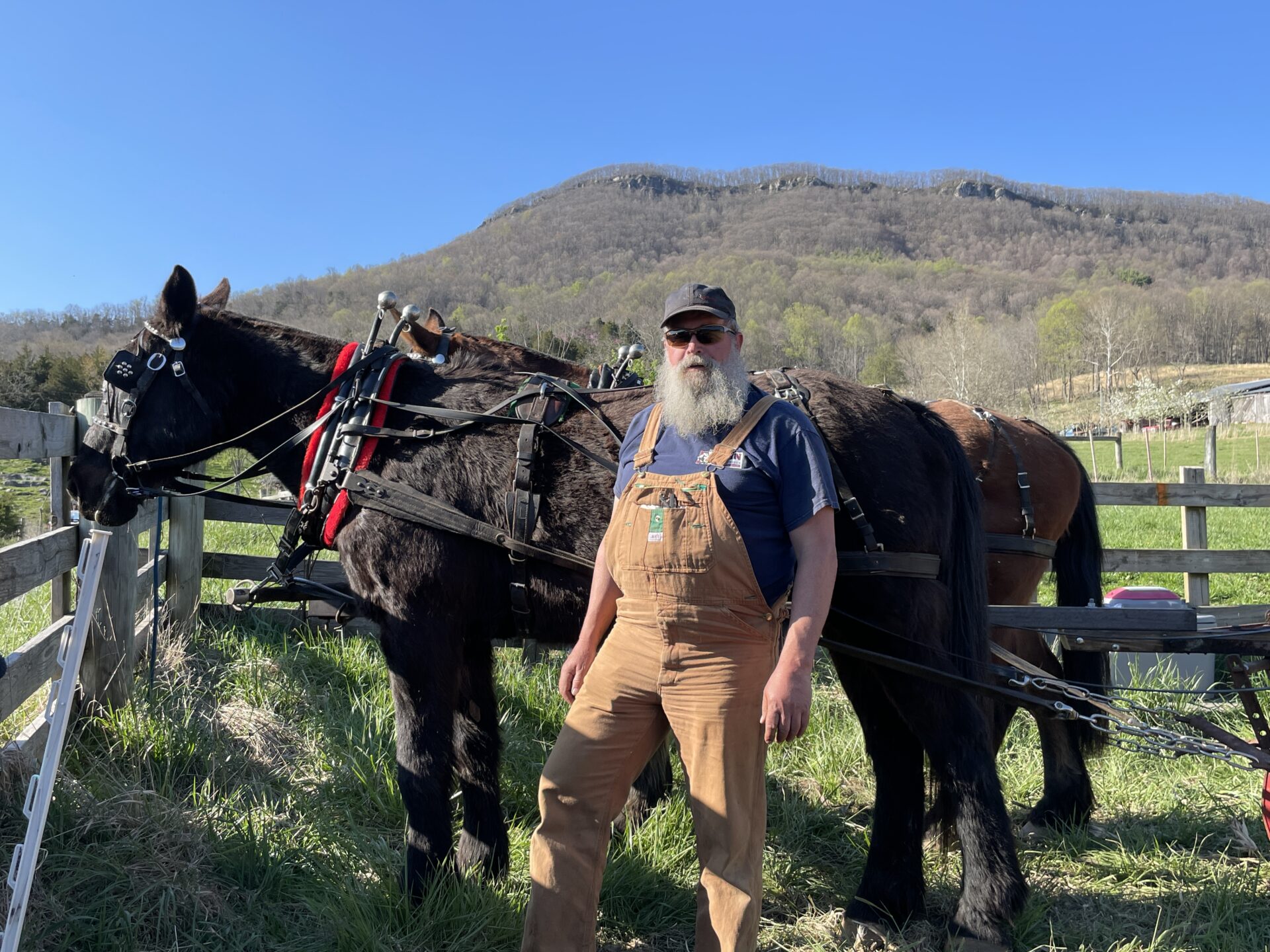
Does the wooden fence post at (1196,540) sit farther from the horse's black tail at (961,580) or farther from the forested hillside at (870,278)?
the forested hillside at (870,278)

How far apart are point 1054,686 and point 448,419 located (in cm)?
253

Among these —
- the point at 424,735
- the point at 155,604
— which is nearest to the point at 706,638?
the point at 424,735

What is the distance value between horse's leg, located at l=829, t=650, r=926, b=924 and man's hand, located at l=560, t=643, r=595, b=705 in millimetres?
1021

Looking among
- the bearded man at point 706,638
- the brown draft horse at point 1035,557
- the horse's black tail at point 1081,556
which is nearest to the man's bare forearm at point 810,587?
the bearded man at point 706,638

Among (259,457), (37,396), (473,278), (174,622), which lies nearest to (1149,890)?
(259,457)

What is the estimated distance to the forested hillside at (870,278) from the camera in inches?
2347

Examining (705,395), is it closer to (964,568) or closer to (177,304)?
(964,568)

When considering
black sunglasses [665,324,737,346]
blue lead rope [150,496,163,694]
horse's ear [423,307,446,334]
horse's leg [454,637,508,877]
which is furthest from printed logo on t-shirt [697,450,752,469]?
horse's ear [423,307,446,334]

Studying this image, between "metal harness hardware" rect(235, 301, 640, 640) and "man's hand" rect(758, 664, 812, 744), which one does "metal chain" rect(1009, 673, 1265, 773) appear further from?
"metal harness hardware" rect(235, 301, 640, 640)

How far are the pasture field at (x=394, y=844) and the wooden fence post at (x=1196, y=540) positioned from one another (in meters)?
2.67

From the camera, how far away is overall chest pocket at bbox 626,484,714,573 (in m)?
2.24

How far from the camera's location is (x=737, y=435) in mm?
2365

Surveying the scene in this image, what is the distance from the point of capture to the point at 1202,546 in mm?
7383

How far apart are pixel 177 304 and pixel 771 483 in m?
2.69
